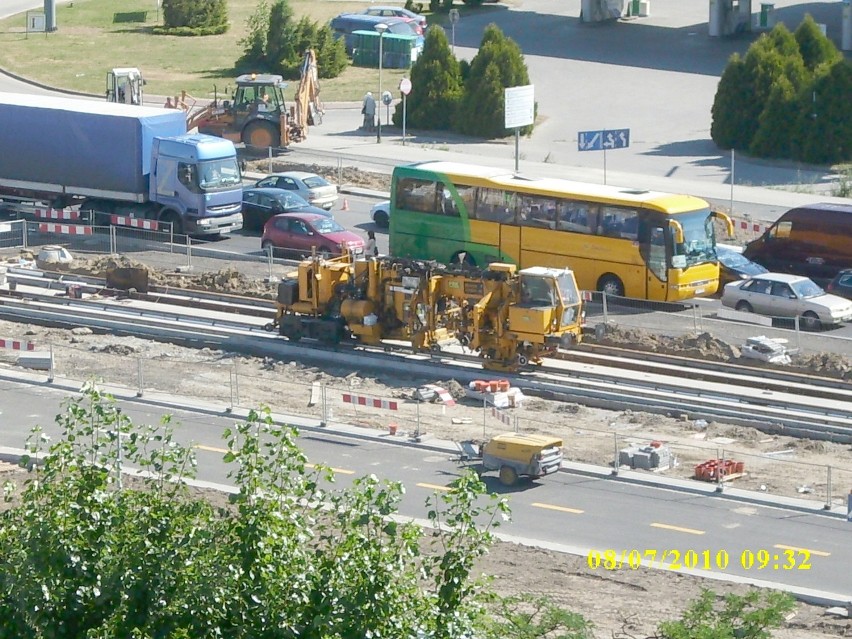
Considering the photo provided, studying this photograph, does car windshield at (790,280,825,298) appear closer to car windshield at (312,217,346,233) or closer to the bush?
car windshield at (312,217,346,233)

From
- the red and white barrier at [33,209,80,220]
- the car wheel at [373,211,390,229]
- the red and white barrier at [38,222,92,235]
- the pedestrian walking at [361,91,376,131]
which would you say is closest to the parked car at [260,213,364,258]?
the car wheel at [373,211,390,229]

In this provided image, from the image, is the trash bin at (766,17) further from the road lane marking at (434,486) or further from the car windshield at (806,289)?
the road lane marking at (434,486)

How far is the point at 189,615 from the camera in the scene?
12.1m

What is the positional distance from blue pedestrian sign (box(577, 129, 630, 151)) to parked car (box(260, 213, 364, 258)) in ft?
29.8

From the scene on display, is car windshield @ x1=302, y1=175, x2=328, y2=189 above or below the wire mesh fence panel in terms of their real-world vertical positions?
above

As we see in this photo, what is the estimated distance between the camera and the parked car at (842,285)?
35719 mm

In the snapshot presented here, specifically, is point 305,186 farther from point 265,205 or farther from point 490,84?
point 490,84

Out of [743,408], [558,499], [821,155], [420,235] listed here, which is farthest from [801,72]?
[558,499]

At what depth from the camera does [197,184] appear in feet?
134

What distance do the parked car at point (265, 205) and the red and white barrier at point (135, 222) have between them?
251 cm

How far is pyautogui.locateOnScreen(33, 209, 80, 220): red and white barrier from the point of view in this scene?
4238 cm

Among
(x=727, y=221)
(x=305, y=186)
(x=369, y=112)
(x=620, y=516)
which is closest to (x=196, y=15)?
(x=369, y=112)

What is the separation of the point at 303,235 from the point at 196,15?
40712 millimetres

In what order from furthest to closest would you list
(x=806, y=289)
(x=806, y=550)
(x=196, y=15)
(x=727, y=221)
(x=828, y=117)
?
(x=196, y=15), (x=828, y=117), (x=727, y=221), (x=806, y=289), (x=806, y=550)
